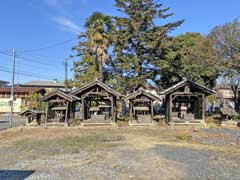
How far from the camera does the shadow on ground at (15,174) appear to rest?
6.13 meters

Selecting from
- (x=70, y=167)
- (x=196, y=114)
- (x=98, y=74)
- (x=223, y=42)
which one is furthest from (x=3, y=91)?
(x=70, y=167)

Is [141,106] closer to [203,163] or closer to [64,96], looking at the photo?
[64,96]

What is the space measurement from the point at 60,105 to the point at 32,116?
260 cm

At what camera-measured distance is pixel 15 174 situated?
641 centimetres

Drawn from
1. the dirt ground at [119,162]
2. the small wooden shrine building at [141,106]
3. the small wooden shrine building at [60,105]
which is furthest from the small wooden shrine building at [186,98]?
the dirt ground at [119,162]

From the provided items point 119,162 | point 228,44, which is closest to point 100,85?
point 228,44

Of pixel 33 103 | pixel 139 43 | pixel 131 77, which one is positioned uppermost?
pixel 139 43

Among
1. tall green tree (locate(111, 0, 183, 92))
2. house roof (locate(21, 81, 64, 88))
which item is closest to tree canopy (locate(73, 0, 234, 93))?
tall green tree (locate(111, 0, 183, 92))

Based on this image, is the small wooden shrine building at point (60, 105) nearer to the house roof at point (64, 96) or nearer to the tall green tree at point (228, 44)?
the house roof at point (64, 96)

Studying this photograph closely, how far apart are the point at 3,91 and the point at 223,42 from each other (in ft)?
106

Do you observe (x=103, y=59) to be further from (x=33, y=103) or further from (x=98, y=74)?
(x=33, y=103)

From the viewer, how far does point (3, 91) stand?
124 ft

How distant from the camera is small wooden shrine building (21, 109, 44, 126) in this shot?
20.7 m

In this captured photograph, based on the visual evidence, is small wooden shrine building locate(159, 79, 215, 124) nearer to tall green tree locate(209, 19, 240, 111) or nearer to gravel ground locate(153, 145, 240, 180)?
tall green tree locate(209, 19, 240, 111)
